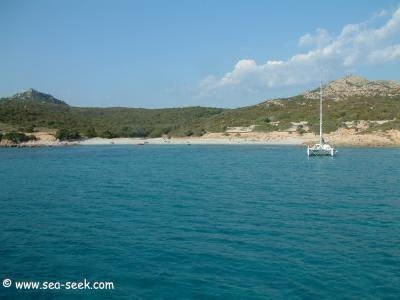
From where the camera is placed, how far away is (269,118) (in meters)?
Answer: 125

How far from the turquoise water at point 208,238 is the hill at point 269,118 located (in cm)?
7175

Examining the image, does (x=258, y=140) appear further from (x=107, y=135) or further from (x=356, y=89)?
→ (x=356, y=89)

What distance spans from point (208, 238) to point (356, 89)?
510 feet

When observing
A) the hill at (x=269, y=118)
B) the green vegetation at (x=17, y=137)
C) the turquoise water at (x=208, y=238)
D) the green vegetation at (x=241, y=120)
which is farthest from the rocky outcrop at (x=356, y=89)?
the turquoise water at (x=208, y=238)

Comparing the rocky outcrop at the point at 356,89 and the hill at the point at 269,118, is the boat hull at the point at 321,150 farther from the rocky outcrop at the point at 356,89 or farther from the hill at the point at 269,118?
the rocky outcrop at the point at 356,89

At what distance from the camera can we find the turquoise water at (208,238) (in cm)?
1472

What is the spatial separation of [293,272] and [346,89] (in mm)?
160273

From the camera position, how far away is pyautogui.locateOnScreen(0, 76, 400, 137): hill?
108 metres

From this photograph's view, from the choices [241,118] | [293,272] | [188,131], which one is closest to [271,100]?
[241,118]

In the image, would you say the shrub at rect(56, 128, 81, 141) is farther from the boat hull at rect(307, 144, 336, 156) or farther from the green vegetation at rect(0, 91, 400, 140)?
the boat hull at rect(307, 144, 336, 156)

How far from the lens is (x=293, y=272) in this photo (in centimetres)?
1568

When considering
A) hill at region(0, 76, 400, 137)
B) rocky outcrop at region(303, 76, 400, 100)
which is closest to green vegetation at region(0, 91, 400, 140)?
hill at region(0, 76, 400, 137)

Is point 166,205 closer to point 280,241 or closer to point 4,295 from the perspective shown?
point 280,241

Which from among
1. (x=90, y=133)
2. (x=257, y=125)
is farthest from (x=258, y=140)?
(x=90, y=133)
